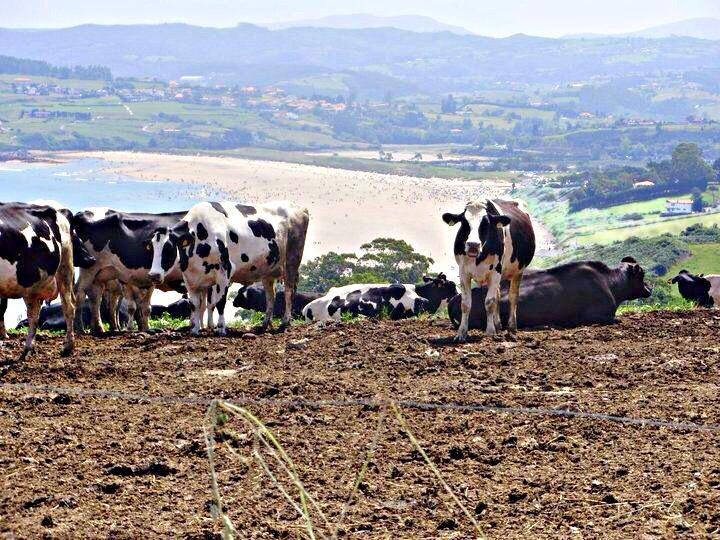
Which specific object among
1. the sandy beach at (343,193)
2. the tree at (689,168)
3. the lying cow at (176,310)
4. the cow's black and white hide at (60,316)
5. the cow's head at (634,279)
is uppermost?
the cow's head at (634,279)

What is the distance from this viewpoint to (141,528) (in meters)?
8.03

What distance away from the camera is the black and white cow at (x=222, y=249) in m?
18.8

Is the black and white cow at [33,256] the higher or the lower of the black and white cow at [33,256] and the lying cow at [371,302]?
the higher

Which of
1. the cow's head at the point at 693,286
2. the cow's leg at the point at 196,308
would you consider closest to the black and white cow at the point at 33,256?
the cow's leg at the point at 196,308

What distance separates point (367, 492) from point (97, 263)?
11305 millimetres

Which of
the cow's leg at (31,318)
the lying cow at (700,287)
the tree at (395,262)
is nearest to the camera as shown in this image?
the cow's leg at (31,318)

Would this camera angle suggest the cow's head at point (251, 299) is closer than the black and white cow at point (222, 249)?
No

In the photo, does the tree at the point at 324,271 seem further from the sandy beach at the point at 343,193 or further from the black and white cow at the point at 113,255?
the black and white cow at the point at 113,255

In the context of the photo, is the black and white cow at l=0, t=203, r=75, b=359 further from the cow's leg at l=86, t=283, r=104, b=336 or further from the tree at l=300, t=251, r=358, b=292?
the tree at l=300, t=251, r=358, b=292

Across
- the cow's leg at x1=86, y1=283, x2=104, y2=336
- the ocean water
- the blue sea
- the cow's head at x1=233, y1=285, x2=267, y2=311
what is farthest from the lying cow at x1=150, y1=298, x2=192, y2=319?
the blue sea

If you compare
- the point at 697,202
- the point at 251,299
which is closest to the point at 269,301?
the point at 251,299

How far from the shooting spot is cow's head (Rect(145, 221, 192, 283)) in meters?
18.6

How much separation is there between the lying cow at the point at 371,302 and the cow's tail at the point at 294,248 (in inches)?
145

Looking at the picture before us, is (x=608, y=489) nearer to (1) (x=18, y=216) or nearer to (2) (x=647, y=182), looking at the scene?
(1) (x=18, y=216)
